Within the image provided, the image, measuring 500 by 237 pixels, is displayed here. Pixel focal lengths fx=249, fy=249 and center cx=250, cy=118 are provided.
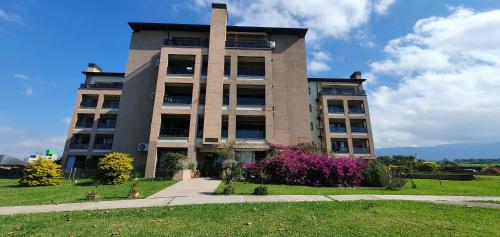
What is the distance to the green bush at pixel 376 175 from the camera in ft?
56.8

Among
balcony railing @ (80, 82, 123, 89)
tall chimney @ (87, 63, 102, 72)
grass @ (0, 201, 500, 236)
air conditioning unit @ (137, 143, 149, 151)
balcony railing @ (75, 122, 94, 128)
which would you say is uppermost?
tall chimney @ (87, 63, 102, 72)

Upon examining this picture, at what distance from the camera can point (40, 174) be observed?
57.3 feet

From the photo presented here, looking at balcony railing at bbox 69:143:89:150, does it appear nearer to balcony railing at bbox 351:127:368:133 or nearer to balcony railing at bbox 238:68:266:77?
balcony railing at bbox 238:68:266:77

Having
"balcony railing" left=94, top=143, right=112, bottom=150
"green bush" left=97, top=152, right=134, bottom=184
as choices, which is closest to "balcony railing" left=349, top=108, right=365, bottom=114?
"green bush" left=97, top=152, right=134, bottom=184

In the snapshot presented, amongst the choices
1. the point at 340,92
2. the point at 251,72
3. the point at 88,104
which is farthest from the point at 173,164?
the point at 340,92

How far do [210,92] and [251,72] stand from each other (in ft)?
18.5

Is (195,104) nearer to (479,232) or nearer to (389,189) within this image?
(389,189)

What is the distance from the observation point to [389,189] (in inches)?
585

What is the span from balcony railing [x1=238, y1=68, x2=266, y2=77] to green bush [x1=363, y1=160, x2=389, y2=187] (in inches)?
575

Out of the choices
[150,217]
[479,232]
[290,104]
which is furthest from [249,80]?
[479,232]

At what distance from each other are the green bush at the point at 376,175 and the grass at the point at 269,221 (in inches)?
338

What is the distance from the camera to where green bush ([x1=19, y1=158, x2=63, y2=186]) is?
17.2 metres

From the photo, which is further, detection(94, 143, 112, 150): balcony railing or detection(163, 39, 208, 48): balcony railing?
detection(94, 143, 112, 150): balcony railing

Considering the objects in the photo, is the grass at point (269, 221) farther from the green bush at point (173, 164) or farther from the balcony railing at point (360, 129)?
the balcony railing at point (360, 129)
